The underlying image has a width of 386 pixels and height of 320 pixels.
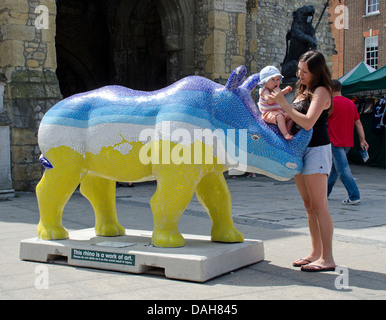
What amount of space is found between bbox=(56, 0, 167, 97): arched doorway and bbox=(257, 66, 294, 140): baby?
12365mm

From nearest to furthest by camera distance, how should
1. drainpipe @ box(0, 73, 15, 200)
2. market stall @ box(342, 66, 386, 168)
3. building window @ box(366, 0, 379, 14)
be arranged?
drainpipe @ box(0, 73, 15, 200)
market stall @ box(342, 66, 386, 168)
building window @ box(366, 0, 379, 14)

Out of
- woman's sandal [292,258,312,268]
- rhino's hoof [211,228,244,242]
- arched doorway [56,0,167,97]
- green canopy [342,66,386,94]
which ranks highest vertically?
arched doorway [56,0,167,97]

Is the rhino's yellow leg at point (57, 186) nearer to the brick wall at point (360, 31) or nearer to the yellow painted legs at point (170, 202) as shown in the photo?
the yellow painted legs at point (170, 202)

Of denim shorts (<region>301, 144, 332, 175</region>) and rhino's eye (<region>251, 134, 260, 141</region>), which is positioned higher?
rhino's eye (<region>251, 134, 260, 141</region>)

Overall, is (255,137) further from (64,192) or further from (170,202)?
(64,192)

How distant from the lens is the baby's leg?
4.26 metres

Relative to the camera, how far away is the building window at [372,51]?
28.6m

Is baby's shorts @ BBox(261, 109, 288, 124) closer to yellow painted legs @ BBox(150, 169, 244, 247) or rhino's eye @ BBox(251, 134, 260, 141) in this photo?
rhino's eye @ BBox(251, 134, 260, 141)

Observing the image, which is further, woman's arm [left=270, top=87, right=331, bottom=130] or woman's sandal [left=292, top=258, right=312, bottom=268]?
woman's sandal [left=292, top=258, right=312, bottom=268]

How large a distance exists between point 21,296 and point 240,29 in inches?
420

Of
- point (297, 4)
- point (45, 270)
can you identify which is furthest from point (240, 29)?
point (45, 270)

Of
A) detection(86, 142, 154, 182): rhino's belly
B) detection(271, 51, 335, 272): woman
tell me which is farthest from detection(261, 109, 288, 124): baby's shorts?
detection(86, 142, 154, 182): rhino's belly

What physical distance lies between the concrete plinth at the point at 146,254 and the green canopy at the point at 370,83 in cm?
1125

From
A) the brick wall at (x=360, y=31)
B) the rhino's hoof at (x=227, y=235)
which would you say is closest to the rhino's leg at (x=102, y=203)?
the rhino's hoof at (x=227, y=235)
